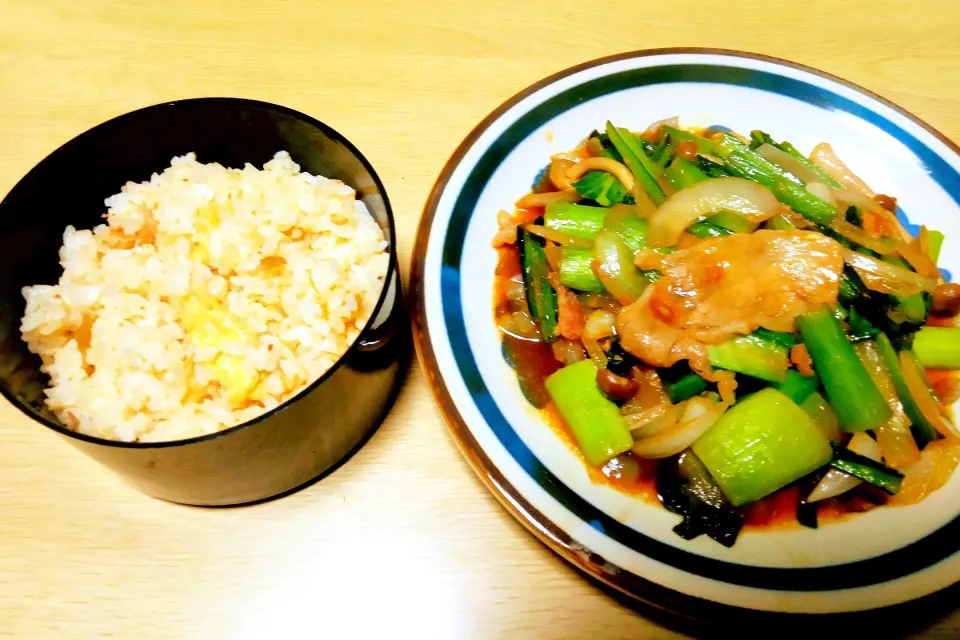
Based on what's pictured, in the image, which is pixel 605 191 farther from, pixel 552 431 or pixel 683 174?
pixel 552 431

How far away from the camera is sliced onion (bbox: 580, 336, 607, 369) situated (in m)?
1.62

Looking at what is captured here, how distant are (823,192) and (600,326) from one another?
0.73 metres

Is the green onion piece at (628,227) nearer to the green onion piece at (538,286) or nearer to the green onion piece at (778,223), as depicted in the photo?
the green onion piece at (538,286)

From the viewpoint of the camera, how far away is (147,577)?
1.44 metres

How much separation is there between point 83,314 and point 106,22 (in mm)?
1594

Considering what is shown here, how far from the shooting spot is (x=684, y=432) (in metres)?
1.48

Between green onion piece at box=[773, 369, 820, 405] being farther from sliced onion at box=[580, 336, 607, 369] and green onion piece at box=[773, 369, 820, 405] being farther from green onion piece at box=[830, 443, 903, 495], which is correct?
sliced onion at box=[580, 336, 607, 369]

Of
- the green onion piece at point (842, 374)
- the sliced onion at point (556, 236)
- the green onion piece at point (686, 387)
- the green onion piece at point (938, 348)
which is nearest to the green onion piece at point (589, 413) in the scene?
the green onion piece at point (686, 387)

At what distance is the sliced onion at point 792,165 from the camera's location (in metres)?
1.84

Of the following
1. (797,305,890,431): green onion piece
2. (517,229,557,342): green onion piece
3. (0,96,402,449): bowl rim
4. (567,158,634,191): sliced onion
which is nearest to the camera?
(0,96,402,449): bowl rim

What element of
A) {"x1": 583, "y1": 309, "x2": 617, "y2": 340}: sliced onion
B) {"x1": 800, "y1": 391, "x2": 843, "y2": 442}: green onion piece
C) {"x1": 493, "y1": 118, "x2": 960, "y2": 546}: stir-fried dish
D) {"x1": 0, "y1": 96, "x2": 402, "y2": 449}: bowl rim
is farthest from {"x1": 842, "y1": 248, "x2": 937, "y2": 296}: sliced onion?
{"x1": 0, "y1": 96, "x2": 402, "y2": 449}: bowl rim

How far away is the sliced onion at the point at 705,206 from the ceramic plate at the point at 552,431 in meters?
0.42

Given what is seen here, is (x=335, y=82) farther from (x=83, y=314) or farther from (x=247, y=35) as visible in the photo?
(x=83, y=314)

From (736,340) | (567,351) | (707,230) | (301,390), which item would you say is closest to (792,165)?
(707,230)
